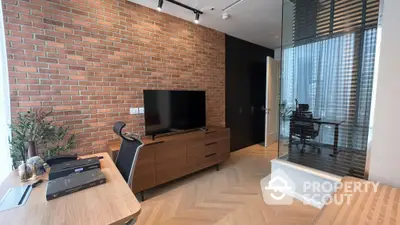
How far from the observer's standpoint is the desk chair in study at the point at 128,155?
142cm

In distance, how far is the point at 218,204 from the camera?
235cm

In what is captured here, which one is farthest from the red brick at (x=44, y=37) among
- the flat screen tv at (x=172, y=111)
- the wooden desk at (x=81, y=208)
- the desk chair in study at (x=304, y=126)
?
the desk chair in study at (x=304, y=126)

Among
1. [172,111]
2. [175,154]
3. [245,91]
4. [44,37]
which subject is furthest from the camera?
[245,91]

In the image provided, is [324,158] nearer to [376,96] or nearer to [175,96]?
[376,96]

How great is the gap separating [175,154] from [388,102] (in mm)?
2354

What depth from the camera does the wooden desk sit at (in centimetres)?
91

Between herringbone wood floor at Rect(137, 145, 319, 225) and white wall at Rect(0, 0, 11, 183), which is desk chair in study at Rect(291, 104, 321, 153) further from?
white wall at Rect(0, 0, 11, 183)

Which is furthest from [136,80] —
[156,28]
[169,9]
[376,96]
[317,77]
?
[376,96]

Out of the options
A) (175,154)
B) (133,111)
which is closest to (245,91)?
(175,154)

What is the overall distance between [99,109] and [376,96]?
2975 mm

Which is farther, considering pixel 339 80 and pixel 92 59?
pixel 92 59

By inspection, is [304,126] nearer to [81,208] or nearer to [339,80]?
[339,80]

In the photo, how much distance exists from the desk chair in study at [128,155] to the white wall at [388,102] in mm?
2004

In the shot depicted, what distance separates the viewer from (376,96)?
5.23 feet
